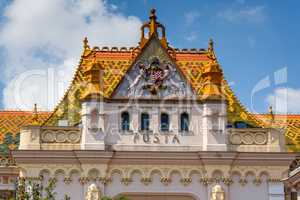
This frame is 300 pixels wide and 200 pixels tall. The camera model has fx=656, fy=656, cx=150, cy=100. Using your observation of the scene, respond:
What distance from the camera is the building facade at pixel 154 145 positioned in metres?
30.1

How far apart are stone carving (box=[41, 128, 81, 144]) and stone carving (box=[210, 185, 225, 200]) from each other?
263 inches

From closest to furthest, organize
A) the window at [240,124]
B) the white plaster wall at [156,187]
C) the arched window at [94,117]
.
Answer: the white plaster wall at [156,187], the arched window at [94,117], the window at [240,124]

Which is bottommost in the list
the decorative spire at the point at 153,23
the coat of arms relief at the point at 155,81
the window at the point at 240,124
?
the window at the point at 240,124

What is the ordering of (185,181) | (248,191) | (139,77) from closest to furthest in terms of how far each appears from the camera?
1. (185,181)
2. (248,191)
3. (139,77)

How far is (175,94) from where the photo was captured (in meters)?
31.4

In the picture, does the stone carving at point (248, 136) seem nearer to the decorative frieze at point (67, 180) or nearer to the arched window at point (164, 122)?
the arched window at point (164, 122)

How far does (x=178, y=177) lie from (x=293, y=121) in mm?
11923

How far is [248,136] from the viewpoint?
31.2 metres

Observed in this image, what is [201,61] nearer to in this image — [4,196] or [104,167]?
[104,167]

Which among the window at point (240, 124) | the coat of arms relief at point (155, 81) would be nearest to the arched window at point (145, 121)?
the coat of arms relief at point (155, 81)

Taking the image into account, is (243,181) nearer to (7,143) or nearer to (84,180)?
(84,180)

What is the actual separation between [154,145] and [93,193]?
360 centimetres

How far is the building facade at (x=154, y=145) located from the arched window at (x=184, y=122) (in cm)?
5

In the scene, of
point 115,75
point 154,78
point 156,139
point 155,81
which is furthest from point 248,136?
point 115,75
